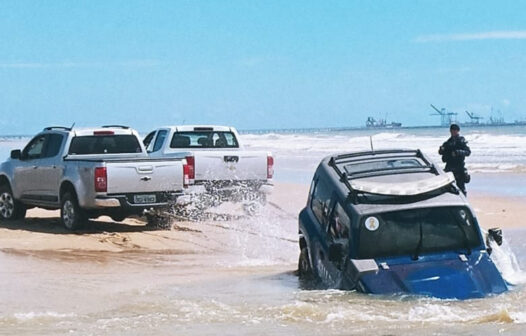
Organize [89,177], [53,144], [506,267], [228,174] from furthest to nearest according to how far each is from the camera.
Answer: [228,174] < [53,144] < [89,177] < [506,267]

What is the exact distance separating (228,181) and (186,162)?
4.81ft

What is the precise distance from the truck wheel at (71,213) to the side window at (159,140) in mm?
3286

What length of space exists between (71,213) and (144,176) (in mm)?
1478

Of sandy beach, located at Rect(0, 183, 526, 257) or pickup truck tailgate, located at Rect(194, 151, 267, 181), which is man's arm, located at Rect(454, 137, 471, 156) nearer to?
sandy beach, located at Rect(0, 183, 526, 257)

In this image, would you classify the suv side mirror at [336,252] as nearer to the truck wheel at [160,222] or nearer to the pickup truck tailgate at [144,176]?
the pickup truck tailgate at [144,176]

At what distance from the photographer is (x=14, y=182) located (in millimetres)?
17969

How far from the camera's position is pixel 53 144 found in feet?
56.5

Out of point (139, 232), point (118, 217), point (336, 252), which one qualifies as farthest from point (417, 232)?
point (118, 217)

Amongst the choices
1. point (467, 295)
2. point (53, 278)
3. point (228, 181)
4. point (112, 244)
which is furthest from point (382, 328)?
point (228, 181)

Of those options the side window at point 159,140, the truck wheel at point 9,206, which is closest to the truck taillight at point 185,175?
the side window at point 159,140

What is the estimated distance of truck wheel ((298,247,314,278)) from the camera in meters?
11.2

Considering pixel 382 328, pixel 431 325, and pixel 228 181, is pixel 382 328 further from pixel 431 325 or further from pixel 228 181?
pixel 228 181

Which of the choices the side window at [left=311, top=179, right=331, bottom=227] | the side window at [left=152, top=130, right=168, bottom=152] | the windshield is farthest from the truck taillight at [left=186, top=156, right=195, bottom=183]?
the windshield

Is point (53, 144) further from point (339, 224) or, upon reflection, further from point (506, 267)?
point (506, 267)
